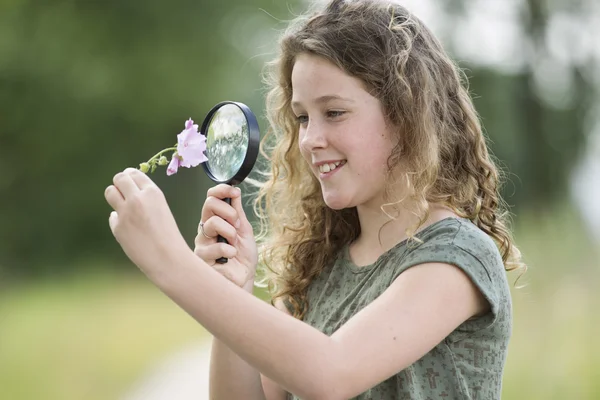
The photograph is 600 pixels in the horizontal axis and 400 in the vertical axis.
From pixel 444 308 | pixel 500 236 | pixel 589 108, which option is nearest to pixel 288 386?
pixel 444 308

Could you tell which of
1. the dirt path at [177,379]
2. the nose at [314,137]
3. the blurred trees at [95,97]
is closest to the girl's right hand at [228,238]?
the nose at [314,137]

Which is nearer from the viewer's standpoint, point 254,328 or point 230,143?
point 254,328

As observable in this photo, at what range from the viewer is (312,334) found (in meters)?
1.90

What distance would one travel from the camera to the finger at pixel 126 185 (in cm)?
188

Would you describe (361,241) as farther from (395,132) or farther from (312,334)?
(312,334)

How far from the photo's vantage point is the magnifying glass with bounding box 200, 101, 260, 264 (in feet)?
7.16

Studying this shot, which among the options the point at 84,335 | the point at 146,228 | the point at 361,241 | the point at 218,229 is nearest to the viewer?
the point at 146,228

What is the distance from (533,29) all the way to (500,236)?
16.9ft

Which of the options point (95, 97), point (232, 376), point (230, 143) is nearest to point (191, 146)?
point (230, 143)

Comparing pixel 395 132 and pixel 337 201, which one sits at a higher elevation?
pixel 395 132

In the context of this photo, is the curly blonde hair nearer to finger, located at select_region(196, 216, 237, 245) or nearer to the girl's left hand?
finger, located at select_region(196, 216, 237, 245)

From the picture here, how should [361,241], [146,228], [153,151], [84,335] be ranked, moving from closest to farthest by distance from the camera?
[146,228], [361,241], [84,335], [153,151]

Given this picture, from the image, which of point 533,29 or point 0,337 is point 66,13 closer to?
point 0,337

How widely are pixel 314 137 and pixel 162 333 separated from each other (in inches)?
298
